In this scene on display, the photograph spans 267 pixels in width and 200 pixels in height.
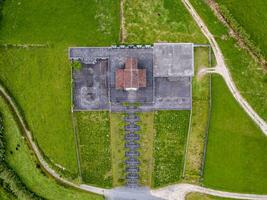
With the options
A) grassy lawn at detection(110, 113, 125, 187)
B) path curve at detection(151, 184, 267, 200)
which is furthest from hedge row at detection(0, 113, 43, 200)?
path curve at detection(151, 184, 267, 200)

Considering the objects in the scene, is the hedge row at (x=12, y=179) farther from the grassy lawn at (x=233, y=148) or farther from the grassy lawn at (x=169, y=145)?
the grassy lawn at (x=233, y=148)

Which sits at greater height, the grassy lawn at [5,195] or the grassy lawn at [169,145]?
the grassy lawn at [169,145]

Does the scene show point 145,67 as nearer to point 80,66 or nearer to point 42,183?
point 80,66

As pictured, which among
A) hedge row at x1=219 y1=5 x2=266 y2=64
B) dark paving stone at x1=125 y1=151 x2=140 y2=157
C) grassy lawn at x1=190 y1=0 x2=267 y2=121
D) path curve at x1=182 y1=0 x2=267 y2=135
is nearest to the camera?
hedge row at x1=219 y1=5 x2=266 y2=64

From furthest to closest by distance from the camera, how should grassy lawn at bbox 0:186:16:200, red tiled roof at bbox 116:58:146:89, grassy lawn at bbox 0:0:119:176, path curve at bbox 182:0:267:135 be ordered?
1. grassy lawn at bbox 0:186:16:200
2. grassy lawn at bbox 0:0:119:176
3. path curve at bbox 182:0:267:135
4. red tiled roof at bbox 116:58:146:89

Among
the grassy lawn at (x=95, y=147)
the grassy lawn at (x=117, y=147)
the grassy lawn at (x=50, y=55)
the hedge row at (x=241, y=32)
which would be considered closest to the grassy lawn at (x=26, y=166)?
the grassy lawn at (x=50, y=55)

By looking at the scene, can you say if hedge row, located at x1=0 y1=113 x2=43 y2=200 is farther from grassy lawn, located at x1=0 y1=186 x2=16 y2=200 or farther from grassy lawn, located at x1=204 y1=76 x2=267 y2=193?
grassy lawn, located at x1=204 y1=76 x2=267 y2=193
